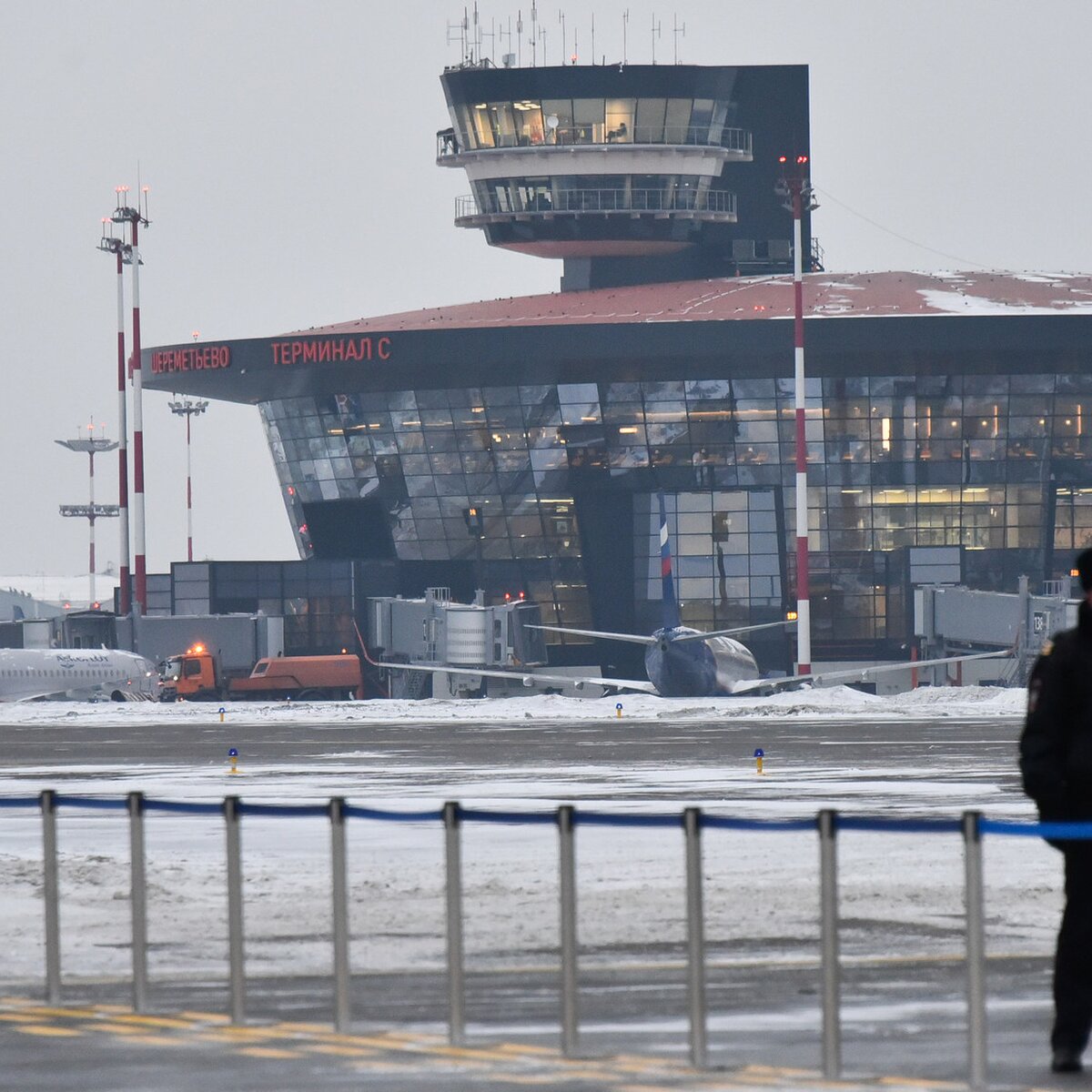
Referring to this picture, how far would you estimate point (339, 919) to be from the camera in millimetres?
12070

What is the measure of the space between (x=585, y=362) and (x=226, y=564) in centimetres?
1791

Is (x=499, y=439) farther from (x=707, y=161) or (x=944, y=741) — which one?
(x=944, y=741)

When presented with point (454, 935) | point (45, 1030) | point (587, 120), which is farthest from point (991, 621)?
point (45, 1030)

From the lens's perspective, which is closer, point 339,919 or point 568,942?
point 568,942

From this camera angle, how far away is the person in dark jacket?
9.95 m

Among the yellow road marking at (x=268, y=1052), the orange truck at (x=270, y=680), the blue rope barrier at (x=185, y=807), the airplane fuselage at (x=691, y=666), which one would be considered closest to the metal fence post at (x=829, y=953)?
the yellow road marking at (x=268, y=1052)

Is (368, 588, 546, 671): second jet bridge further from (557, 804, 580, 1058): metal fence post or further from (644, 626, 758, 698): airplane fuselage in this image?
(557, 804, 580, 1058): metal fence post

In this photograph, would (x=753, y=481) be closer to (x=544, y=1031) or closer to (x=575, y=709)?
(x=575, y=709)

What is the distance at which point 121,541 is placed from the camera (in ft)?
297

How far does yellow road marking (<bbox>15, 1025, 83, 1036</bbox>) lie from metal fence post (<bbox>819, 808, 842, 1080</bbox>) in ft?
13.3

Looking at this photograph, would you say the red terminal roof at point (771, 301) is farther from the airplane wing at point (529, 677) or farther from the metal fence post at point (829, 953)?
the metal fence post at point (829, 953)

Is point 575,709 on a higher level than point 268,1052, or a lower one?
lower

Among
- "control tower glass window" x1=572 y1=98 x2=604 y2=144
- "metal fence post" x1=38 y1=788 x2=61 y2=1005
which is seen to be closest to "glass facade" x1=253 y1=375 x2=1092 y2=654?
"control tower glass window" x1=572 y1=98 x2=604 y2=144

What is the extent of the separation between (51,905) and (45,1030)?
5.02ft
